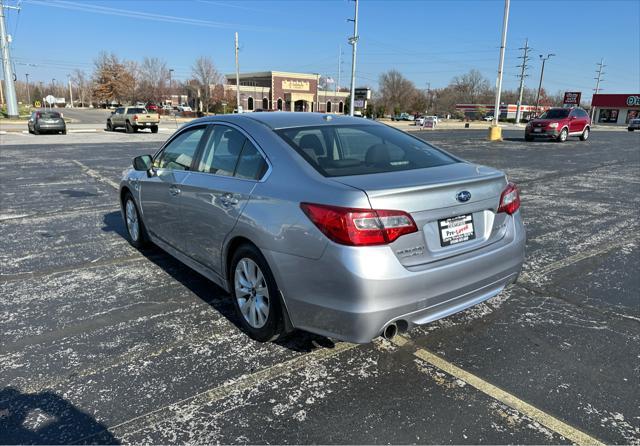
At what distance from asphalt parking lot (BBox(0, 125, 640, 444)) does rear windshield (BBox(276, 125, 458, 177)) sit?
1279 millimetres

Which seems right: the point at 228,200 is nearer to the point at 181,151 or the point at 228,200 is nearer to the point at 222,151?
the point at 222,151

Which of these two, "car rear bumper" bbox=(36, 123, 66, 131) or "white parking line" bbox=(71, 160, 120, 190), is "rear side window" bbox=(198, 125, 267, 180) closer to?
"white parking line" bbox=(71, 160, 120, 190)

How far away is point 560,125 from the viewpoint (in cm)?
2491

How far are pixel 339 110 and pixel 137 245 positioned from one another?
371 ft

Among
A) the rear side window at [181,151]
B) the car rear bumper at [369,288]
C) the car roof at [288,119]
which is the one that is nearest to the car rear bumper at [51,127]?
the rear side window at [181,151]

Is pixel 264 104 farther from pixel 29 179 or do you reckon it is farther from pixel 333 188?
pixel 333 188

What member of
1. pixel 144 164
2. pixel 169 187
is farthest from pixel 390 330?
pixel 144 164

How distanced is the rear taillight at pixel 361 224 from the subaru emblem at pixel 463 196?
17.2 inches

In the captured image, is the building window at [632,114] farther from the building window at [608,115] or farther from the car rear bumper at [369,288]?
the car rear bumper at [369,288]

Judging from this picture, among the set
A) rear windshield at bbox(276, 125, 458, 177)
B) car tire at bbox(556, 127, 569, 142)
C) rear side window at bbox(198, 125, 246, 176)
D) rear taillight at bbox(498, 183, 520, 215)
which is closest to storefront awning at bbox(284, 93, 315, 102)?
car tire at bbox(556, 127, 569, 142)

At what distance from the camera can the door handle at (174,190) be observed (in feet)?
13.8

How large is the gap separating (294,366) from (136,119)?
1309 inches

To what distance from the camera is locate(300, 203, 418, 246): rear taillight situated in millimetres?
2631

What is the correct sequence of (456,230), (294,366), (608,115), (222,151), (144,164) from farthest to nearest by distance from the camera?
1. (608,115)
2. (144,164)
3. (222,151)
4. (294,366)
5. (456,230)
